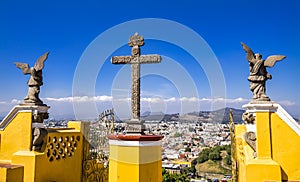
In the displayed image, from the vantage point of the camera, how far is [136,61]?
4508 mm

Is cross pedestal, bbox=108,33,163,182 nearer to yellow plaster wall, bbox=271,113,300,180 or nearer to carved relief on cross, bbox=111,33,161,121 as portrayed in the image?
carved relief on cross, bbox=111,33,161,121

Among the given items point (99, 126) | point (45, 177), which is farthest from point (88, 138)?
point (45, 177)

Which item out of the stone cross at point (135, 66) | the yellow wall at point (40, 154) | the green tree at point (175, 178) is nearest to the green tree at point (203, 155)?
the green tree at point (175, 178)

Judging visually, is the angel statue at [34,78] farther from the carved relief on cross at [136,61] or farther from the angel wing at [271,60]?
the angel wing at [271,60]

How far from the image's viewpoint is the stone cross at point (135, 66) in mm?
4270

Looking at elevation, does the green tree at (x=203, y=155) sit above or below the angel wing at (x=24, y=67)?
below

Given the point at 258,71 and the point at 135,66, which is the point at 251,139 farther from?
the point at 135,66

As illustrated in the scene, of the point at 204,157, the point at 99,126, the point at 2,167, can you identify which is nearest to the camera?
the point at 2,167

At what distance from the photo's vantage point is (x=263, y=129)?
378 cm

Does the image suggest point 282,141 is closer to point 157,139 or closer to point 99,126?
point 157,139

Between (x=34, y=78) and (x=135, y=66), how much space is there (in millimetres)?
2119

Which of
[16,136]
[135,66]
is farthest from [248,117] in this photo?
[16,136]

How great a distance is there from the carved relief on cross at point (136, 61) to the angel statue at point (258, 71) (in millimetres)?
1564

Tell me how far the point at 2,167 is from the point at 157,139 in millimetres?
2783
